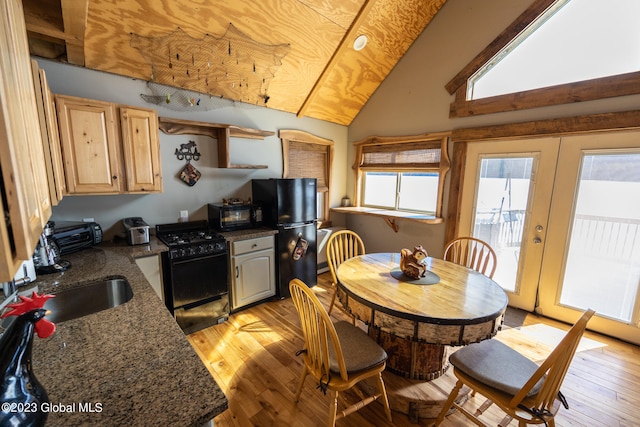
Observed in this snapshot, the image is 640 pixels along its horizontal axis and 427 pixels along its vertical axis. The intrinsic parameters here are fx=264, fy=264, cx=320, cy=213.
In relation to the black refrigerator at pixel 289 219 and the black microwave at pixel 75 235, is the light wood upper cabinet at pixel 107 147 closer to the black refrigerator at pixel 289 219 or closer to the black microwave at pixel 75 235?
the black microwave at pixel 75 235

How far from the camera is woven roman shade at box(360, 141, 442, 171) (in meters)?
3.41

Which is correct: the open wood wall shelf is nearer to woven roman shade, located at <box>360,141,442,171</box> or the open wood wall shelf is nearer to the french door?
woven roman shade, located at <box>360,141,442,171</box>

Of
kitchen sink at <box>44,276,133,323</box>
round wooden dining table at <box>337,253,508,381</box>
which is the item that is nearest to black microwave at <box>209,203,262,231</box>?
kitchen sink at <box>44,276,133,323</box>

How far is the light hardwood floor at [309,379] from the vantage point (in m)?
1.71

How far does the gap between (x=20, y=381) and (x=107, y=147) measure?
2.05 m

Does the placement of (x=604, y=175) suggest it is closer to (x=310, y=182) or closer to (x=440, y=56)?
(x=440, y=56)

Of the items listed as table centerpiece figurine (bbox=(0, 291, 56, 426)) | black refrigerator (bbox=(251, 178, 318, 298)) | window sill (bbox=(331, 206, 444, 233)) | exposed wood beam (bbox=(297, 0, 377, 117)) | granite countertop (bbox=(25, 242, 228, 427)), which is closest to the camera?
table centerpiece figurine (bbox=(0, 291, 56, 426))

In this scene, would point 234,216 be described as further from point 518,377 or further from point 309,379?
point 518,377

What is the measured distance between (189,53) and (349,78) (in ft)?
6.37

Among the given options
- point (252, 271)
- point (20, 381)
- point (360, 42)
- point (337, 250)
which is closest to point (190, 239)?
point (252, 271)

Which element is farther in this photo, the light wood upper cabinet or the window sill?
the window sill

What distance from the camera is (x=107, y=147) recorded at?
2.13 metres

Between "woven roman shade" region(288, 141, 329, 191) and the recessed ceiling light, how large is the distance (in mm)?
1412

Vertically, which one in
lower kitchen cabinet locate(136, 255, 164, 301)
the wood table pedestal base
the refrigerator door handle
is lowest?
the wood table pedestal base
